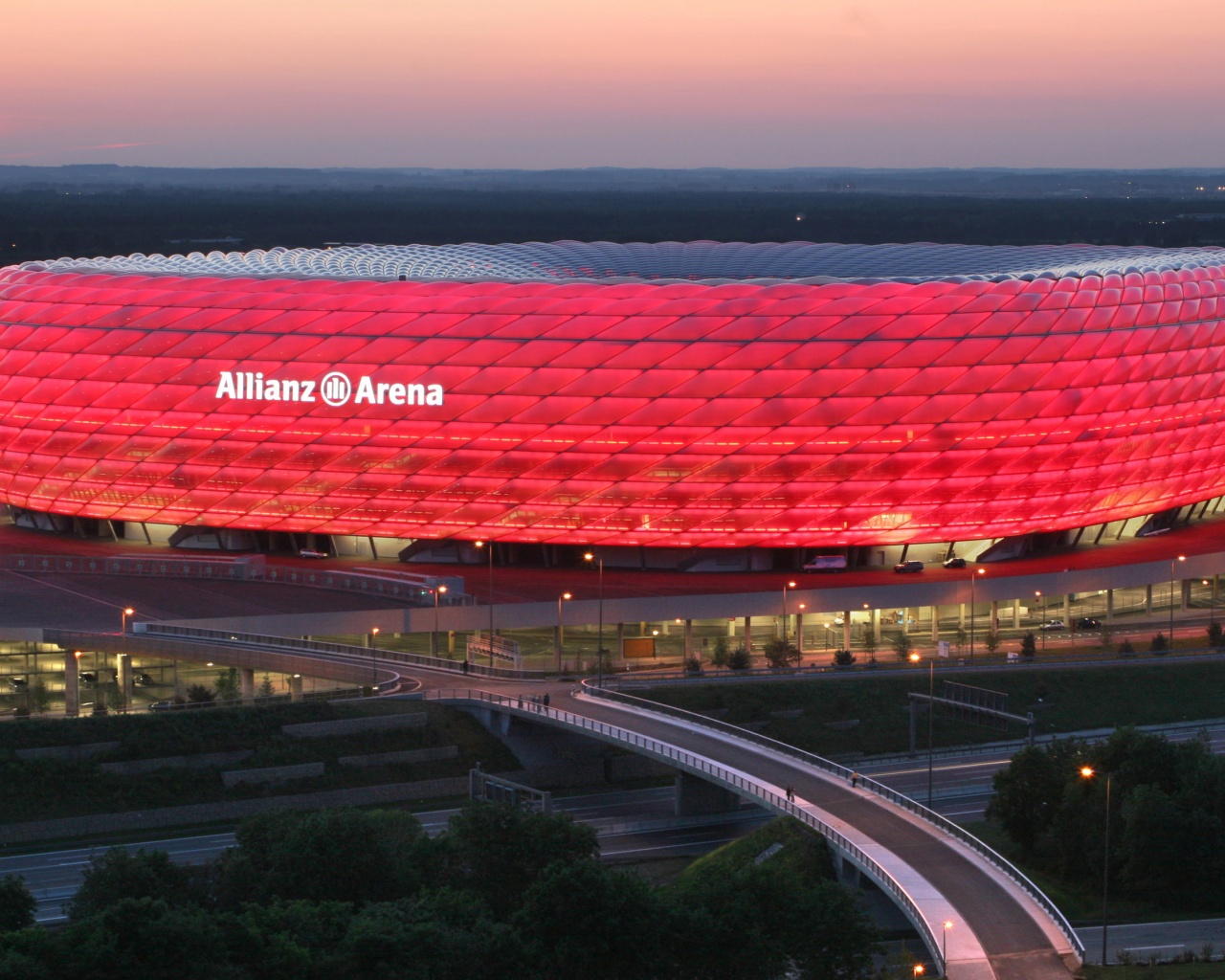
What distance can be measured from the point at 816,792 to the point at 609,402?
2876 centimetres

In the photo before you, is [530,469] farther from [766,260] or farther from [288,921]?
[288,921]

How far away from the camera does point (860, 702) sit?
73.4 m

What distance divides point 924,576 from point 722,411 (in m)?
11.2

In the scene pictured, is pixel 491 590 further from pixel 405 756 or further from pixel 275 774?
pixel 275 774

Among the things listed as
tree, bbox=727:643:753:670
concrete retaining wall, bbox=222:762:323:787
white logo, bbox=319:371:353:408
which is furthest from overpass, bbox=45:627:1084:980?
white logo, bbox=319:371:353:408

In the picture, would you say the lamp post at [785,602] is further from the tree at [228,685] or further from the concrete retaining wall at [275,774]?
the concrete retaining wall at [275,774]

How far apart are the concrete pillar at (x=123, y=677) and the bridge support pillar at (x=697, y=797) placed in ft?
69.9

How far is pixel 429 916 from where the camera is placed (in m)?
45.9

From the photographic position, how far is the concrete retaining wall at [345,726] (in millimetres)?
66625

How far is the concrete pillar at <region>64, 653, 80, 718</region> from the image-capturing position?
7500cm

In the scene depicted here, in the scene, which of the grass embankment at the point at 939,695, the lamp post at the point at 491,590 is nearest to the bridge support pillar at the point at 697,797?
the grass embankment at the point at 939,695

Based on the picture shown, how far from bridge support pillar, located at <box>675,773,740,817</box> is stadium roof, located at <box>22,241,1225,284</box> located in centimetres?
3132

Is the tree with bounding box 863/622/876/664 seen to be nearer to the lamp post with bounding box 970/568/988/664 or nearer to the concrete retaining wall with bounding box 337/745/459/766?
the lamp post with bounding box 970/568/988/664

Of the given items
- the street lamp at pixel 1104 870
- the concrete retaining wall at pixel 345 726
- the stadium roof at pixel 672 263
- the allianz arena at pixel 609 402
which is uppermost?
the stadium roof at pixel 672 263
